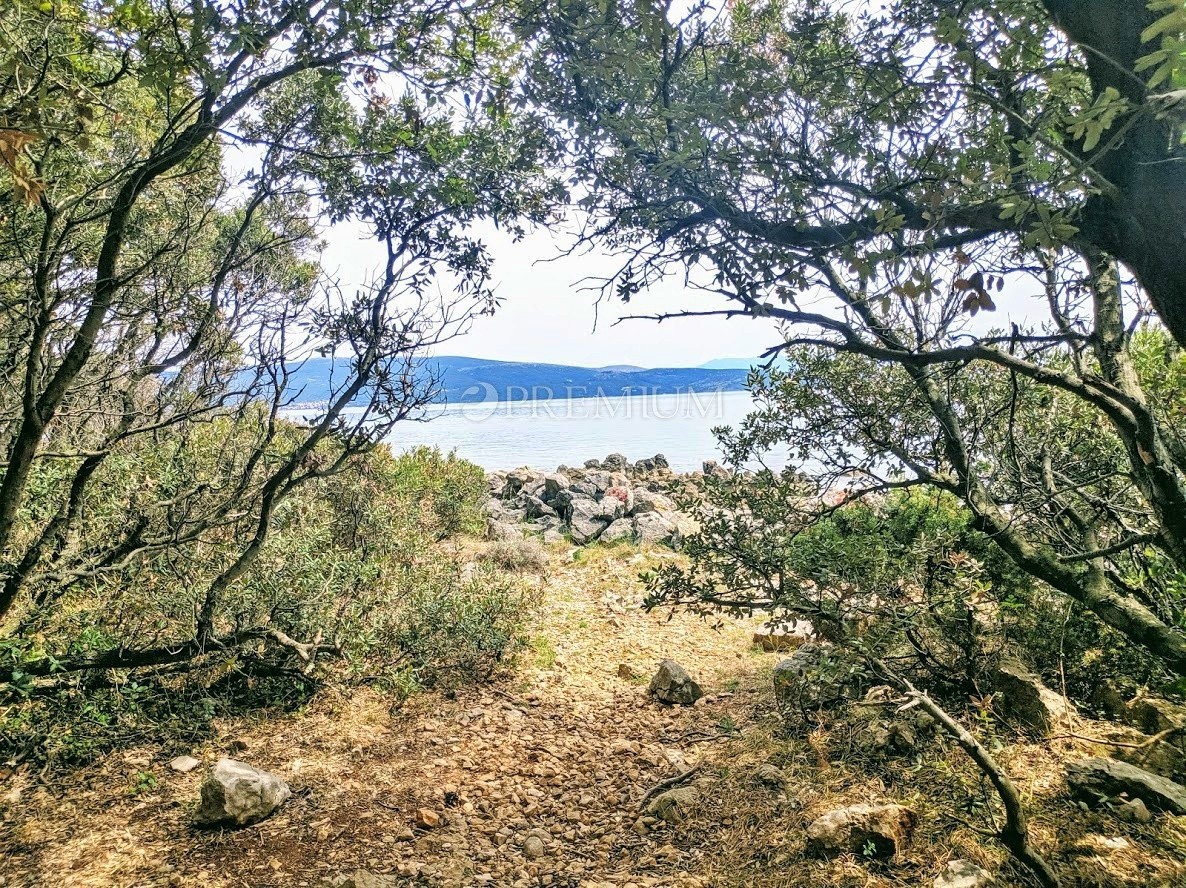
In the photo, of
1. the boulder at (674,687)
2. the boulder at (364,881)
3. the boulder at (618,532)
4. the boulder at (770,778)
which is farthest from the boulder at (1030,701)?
the boulder at (618,532)

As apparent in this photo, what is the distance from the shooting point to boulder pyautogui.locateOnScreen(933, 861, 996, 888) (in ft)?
7.84

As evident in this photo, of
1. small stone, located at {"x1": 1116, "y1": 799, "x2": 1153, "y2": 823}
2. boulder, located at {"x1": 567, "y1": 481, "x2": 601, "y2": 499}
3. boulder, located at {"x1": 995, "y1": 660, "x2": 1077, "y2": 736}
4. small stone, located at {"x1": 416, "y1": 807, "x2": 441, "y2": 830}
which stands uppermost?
boulder, located at {"x1": 567, "y1": 481, "x2": 601, "y2": 499}

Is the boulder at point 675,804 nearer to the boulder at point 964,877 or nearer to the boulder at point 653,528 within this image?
the boulder at point 964,877

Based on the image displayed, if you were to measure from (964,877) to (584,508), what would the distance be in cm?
865

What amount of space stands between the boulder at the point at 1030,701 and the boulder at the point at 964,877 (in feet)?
3.84

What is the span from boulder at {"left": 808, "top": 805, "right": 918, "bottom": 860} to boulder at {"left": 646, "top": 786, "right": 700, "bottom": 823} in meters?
0.76

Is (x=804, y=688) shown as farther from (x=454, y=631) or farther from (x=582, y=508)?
(x=582, y=508)

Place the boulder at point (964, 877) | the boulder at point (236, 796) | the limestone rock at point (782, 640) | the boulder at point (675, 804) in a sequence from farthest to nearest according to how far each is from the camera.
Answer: the limestone rock at point (782, 640) → the boulder at point (675, 804) → the boulder at point (236, 796) → the boulder at point (964, 877)

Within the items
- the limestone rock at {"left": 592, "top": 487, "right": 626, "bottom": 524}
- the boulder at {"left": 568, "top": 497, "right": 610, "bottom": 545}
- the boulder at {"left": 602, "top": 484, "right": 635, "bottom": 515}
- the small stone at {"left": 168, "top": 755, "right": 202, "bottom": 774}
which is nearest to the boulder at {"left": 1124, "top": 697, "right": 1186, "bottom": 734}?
the small stone at {"left": 168, "top": 755, "right": 202, "bottom": 774}

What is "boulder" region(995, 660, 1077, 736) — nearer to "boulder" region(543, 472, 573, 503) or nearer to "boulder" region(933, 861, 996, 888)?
"boulder" region(933, 861, 996, 888)

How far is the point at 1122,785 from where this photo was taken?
271 cm

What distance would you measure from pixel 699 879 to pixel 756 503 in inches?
78.6

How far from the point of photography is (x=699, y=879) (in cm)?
293

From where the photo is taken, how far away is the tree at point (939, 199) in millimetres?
1704
